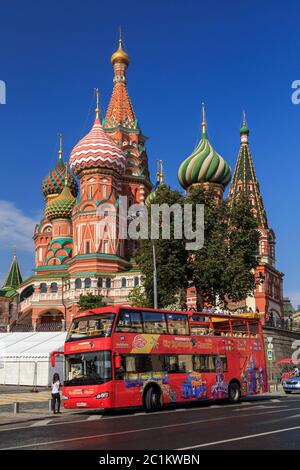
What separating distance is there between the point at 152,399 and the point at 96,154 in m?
47.9

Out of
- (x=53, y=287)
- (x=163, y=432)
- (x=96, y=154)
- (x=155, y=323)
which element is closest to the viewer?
(x=163, y=432)

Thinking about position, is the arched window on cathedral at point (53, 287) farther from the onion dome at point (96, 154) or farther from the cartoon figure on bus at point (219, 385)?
the cartoon figure on bus at point (219, 385)

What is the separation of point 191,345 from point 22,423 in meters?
7.49

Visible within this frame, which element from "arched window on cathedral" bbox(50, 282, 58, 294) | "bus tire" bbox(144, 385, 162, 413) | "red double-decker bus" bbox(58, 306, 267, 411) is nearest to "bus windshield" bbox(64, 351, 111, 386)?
"red double-decker bus" bbox(58, 306, 267, 411)

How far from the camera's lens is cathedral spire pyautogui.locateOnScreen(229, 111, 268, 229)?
70750 mm

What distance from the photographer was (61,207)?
7481cm

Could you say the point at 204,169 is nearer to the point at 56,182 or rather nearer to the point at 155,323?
the point at 56,182

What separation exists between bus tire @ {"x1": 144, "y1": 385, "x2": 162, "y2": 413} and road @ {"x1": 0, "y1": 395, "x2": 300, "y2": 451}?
1.38 metres

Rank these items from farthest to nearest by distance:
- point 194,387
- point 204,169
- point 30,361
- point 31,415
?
1. point 204,169
2. point 30,361
3. point 194,387
4. point 31,415

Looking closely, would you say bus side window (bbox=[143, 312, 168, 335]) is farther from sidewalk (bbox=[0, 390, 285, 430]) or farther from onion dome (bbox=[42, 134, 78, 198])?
onion dome (bbox=[42, 134, 78, 198])

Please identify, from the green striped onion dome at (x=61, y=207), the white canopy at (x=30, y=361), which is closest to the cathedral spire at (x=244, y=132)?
the green striped onion dome at (x=61, y=207)

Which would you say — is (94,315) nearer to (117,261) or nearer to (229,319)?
(229,319)

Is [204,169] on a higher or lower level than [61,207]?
higher

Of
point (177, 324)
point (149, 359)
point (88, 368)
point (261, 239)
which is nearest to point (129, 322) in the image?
point (149, 359)
